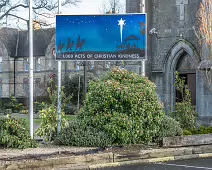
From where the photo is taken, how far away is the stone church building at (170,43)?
21.0m

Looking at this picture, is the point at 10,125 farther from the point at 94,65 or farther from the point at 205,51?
the point at 94,65

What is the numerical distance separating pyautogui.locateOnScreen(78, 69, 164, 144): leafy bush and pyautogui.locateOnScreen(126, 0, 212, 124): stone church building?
27.7 feet

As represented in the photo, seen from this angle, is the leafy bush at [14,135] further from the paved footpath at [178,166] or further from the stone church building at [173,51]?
the stone church building at [173,51]

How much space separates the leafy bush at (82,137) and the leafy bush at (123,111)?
18cm

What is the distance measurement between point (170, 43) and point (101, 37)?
9.18m

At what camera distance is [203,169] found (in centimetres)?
1057

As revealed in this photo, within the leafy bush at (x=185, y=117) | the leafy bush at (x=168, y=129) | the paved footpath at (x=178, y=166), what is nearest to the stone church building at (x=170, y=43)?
the leafy bush at (x=185, y=117)

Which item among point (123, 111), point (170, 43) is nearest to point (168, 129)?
point (123, 111)

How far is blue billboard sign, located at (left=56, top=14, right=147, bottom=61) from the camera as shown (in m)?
13.3

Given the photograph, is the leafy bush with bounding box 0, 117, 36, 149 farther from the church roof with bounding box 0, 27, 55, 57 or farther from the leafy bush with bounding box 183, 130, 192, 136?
the church roof with bounding box 0, 27, 55, 57

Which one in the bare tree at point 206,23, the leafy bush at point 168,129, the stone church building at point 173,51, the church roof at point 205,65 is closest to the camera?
the leafy bush at point 168,129

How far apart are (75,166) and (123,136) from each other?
195 centimetres

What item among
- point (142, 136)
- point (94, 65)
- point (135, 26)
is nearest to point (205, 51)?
point (135, 26)

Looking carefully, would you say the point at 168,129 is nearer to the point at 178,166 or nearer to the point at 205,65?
the point at 178,166
